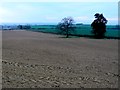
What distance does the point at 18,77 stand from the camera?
11.2 m

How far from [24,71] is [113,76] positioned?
4.20 m

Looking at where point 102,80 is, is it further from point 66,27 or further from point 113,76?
point 66,27

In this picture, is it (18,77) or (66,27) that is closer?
(18,77)

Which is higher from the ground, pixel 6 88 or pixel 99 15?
pixel 99 15

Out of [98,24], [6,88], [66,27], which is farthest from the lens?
[66,27]

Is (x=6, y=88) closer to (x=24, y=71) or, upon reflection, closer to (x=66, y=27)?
(x=24, y=71)

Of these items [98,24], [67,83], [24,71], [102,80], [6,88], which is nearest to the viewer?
[6,88]

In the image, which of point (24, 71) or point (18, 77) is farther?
point (24, 71)

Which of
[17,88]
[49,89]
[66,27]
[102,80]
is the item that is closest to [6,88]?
[17,88]

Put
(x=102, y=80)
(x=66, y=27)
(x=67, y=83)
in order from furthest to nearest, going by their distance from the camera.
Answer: (x=66, y=27) < (x=102, y=80) < (x=67, y=83)

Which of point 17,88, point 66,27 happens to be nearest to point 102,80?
point 17,88

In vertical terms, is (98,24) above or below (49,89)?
above

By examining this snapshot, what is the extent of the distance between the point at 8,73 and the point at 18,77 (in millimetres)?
837

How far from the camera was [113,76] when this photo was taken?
42.6 feet
